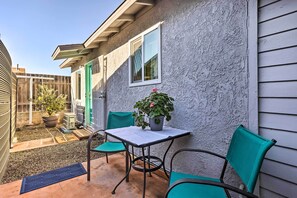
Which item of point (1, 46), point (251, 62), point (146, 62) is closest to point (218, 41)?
point (251, 62)

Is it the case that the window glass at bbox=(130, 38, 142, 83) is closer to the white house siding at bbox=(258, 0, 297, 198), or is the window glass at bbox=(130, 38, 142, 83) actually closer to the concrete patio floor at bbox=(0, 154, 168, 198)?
the concrete patio floor at bbox=(0, 154, 168, 198)

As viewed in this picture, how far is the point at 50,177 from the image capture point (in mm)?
2539

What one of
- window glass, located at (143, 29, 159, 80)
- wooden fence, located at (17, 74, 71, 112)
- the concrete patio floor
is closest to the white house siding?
the concrete patio floor

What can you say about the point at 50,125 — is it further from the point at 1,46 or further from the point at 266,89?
the point at 266,89

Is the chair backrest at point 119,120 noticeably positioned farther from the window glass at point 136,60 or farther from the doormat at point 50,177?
the doormat at point 50,177

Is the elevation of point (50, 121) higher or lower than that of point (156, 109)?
lower

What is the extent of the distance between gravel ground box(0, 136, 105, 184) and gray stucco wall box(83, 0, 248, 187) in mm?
1835

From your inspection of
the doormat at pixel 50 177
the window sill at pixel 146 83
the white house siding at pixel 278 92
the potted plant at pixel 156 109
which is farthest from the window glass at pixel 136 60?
the white house siding at pixel 278 92

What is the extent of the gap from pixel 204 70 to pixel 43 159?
3.57 meters

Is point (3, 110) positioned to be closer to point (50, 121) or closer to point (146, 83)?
point (146, 83)

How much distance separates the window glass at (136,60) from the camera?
10.6 feet

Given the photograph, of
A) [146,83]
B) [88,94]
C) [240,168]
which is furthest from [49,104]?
[240,168]

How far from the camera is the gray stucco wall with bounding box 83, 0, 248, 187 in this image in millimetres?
1650

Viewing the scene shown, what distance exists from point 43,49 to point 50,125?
5638mm
